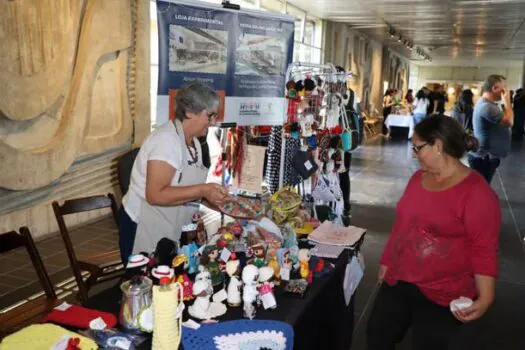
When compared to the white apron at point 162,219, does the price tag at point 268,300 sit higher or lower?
lower

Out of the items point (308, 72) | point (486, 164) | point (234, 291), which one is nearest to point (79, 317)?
point (234, 291)

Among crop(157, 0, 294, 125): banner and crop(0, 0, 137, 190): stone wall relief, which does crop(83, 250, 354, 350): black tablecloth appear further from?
crop(0, 0, 137, 190): stone wall relief

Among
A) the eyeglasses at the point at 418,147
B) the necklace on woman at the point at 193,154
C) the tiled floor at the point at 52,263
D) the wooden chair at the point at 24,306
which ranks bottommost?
the tiled floor at the point at 52,263

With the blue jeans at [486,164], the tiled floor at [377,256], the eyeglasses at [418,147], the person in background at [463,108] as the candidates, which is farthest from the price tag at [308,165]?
the person in background at [463,108]

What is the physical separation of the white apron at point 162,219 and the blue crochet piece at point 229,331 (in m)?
0.76

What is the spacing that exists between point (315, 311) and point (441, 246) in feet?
1.82

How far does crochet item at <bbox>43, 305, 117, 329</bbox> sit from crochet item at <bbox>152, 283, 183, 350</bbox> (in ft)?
0.75

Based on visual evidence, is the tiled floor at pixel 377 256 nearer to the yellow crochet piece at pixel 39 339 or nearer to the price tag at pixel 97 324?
the price tag at pixel 97 324

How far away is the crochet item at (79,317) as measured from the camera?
1.50m

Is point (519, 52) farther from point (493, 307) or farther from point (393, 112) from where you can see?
point (493, 307)

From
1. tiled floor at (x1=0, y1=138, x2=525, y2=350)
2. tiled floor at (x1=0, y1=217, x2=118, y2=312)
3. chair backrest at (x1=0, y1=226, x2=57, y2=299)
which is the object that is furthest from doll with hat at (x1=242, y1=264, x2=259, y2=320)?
tiled floor at (x1=0, y1=217, x2=118, y2=312)

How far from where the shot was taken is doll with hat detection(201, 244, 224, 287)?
183 cm

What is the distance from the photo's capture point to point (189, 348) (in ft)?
4.72

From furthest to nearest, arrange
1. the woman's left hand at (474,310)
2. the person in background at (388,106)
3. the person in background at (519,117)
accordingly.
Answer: the person in background at (519,117) < the person in background at (388,106) < the woman's left hand at (474,310)
